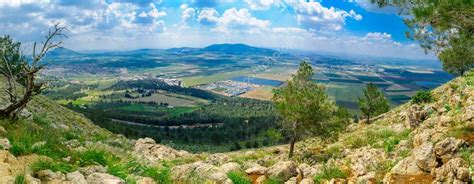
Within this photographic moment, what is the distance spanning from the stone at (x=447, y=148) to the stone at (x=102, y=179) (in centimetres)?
1164

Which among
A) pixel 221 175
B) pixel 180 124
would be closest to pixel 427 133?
pixel 221 175

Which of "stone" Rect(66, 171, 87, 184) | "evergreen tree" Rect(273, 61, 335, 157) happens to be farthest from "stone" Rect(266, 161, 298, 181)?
"evergreen tree" Rect(273, 61, 335, 157)

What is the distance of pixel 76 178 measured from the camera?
9258mm

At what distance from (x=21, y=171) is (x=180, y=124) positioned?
161 m

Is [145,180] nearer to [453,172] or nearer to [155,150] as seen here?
[453,172]

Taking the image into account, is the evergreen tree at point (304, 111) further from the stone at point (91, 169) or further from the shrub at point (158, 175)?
the stone at point (91, 169)

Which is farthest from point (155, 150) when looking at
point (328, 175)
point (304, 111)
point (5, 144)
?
point (5, 144)

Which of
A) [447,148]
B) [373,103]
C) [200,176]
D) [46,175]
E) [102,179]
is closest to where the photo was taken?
[46,175]

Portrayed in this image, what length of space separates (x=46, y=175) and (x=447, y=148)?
13.8 metres

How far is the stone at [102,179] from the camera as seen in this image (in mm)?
9211

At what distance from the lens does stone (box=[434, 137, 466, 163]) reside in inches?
567

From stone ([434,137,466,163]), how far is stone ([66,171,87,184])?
12401mm

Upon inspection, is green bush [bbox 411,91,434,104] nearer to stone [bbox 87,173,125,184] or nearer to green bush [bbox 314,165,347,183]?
green bush [bbox 314,165,347,183]

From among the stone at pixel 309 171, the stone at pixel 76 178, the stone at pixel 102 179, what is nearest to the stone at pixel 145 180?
the stone at pixel 102 179
